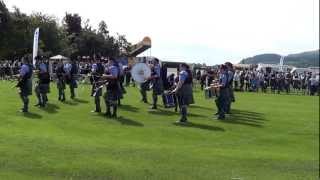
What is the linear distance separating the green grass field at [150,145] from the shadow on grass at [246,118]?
0.04 m

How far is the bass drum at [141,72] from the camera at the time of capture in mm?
24719

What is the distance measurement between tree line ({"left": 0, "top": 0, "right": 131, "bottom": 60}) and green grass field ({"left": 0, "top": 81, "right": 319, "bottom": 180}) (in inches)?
1776

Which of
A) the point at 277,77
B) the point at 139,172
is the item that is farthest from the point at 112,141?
the point at 277,77

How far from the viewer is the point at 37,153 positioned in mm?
13273

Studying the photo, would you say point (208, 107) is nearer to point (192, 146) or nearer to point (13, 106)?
point (13, 106)

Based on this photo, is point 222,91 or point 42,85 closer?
point 222,91

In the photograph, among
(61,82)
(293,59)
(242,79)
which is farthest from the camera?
(293,59)

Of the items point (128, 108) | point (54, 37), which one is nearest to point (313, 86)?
point (128, 108)

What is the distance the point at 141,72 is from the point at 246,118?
14.6 feet

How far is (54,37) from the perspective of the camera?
83.5 m

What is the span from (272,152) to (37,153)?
222 inches

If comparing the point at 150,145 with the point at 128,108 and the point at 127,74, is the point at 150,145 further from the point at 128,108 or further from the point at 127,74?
the point at 127,74

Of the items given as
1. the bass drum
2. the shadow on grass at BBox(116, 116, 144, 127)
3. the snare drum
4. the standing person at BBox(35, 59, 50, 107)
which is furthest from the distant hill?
the shadow on grass at BBox(116, 116, 144, 127)

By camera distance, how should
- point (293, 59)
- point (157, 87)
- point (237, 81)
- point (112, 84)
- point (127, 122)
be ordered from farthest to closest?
point (293, 59)
point (237, 81)
point (157, 87)
point (112, 84)
point (127, 122)
